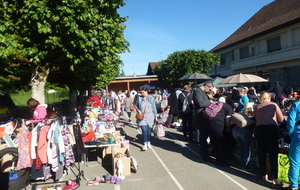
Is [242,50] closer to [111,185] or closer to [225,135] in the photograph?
[225,135]

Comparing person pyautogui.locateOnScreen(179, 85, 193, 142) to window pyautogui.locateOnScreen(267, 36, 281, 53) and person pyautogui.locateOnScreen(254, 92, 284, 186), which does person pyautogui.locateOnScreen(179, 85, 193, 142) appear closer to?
person pyautogui.locateOnScreen(254, 92, 284, 186)

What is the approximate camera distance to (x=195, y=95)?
624cm

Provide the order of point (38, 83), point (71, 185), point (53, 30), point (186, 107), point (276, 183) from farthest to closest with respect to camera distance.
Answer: point (186, 107) → point (38, 83) → point (53, 30) → point (71, 185) → point (276, 183)

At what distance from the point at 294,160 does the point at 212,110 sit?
207 cm

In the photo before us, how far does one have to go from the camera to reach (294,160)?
14.1ft

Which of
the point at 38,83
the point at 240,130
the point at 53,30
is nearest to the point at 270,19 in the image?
the point at 240,130

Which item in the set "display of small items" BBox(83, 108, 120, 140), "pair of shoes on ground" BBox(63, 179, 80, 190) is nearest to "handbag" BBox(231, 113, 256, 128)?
"display of small items" BBox(83, 108, 120, 140)

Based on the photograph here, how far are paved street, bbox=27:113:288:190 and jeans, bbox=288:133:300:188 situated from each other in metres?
0.49

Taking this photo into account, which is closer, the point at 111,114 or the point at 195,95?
the point at 195,95

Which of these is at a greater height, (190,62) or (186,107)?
(190,62)

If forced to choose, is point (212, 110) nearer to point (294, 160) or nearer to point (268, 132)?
point (268, 132)

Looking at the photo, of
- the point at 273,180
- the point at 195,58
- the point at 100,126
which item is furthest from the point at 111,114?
the point at 195,58

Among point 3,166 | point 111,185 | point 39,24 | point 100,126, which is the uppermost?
point 39,24

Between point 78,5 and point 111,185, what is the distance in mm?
4305
